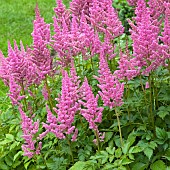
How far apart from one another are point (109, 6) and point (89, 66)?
0.99 metres

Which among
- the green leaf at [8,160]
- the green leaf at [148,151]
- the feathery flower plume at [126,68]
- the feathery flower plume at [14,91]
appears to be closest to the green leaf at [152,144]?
the green leaf at [148,151]

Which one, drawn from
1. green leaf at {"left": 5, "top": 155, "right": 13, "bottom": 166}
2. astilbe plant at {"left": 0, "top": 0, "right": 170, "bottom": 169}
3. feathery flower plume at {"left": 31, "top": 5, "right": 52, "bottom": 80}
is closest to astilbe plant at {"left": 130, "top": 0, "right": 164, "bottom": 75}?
astilbe plant at {"left": 0, "top": 0, "right": 170, "bottom": 169}

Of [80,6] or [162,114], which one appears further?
[80,6]

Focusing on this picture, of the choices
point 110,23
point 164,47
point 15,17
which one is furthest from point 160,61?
point 15,17

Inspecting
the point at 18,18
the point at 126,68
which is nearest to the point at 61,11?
the point at 126,68

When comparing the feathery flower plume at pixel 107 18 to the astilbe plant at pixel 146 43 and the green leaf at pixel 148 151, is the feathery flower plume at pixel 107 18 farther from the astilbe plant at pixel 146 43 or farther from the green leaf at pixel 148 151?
the green leaf at pixel 148 151

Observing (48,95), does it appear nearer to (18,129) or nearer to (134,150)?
(18,129)

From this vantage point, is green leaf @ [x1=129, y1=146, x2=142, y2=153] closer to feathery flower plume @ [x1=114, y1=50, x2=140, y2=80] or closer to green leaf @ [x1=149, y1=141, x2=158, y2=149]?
green leaf @ [x1=149, y1=141, x2=158, y2=149]

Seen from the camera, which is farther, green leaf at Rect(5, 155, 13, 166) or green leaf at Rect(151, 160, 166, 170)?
green leaf at Rect(5, 155, 13, 166)

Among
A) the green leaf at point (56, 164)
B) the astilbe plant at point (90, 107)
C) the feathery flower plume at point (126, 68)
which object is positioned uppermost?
the feathery flower plume at point (126, 68)

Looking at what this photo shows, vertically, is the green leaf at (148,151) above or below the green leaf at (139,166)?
above

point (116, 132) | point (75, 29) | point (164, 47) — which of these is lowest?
point (116, 132)

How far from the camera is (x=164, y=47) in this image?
3064 millimetres

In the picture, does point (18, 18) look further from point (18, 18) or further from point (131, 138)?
point (131, 138)
